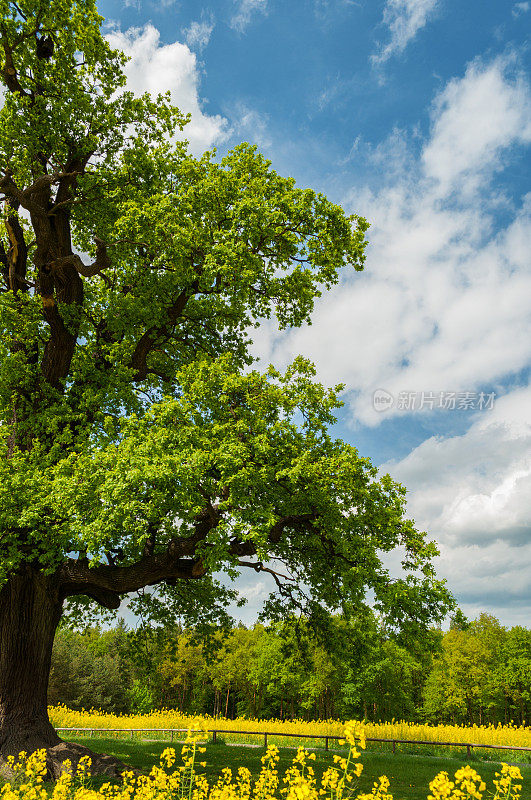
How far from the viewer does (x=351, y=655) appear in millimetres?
15570

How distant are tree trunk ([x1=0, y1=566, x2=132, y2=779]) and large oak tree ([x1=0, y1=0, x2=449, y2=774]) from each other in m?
0.05

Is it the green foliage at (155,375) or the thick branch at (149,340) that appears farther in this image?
the thick branch at (149,340)

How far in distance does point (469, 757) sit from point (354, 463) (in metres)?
13.1

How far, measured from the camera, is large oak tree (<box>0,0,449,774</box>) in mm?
12141

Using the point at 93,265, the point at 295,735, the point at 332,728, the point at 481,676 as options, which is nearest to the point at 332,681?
the point at 481,676

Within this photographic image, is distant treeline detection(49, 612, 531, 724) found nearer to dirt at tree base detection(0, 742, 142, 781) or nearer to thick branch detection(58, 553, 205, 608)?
dirt at tree base detection(0, 742, 142, 781)

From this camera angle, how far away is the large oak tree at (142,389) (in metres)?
12.1

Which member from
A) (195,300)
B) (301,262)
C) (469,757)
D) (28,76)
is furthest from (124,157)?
(469,757)

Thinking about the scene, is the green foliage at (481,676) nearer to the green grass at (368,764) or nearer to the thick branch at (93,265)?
the green grass at (368,764)

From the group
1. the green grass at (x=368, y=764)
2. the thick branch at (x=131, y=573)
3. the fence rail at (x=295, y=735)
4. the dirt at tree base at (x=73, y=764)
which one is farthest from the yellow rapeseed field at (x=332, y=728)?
the thick branch at (x=131, y=573)

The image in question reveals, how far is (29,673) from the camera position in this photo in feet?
46.3

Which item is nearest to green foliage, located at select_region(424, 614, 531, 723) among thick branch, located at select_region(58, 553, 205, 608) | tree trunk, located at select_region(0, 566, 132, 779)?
thick branch, located at select_region(58, 553, 205, 608)

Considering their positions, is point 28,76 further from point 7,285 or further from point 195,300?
point 195,300

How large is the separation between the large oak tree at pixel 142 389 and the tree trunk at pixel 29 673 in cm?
5
